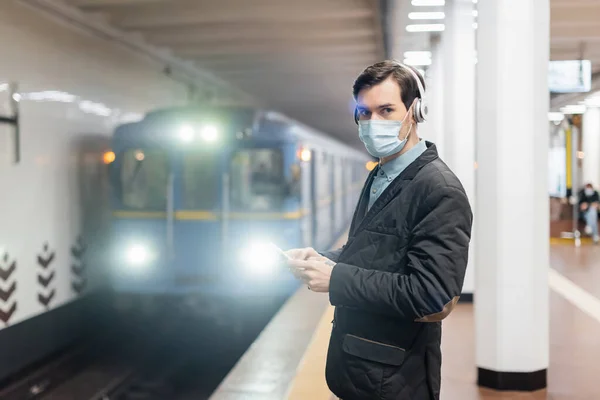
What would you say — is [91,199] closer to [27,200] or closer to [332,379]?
[27,200]

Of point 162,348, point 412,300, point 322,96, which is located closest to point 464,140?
point 162,348

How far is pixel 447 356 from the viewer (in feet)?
17.3

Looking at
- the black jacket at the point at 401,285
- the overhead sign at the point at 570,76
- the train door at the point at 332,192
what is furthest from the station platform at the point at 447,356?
the train door at the point at 332,192

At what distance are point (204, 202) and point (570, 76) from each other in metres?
5.87

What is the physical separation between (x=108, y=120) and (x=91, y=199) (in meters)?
1.32

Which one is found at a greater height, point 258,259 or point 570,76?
point 570,76

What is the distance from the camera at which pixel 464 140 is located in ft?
23.6

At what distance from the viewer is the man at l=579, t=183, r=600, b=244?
13.8 m

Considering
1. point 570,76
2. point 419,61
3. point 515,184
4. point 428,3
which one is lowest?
point 515,184

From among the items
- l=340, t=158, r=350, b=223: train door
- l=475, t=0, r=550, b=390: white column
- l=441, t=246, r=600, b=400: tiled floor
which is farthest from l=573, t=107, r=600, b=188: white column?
l=475, t=0, r=550, b=390: white column

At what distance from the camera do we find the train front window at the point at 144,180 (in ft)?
25.4

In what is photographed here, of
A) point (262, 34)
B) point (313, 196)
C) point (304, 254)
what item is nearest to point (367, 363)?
point (304, 254)

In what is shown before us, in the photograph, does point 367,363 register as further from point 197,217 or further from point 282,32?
point 282,32

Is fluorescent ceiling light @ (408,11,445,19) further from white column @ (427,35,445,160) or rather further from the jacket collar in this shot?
the jacket collar
